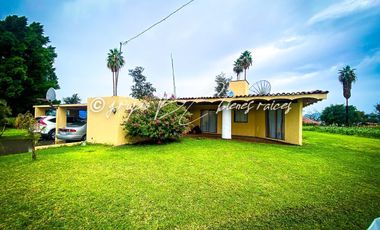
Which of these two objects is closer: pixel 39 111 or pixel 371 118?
pixel 39 111

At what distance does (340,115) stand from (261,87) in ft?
131

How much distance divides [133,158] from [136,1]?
8490 millimetres

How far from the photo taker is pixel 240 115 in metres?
13.8

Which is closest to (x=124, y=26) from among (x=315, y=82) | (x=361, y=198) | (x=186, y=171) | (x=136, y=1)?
(x=136, y=1)

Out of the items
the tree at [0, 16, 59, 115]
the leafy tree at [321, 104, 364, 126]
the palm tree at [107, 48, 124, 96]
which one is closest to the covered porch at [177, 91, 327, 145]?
the palm tree at [107, 48, 124, 96]

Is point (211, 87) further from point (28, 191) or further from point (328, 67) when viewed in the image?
point (28, 191)

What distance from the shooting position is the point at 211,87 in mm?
35938

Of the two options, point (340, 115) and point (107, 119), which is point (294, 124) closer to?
point (107, 119)

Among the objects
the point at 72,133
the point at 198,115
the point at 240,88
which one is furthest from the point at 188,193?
the point at 240,88

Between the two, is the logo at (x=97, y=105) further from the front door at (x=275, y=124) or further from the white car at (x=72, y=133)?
the front door at (x=275, y=124)

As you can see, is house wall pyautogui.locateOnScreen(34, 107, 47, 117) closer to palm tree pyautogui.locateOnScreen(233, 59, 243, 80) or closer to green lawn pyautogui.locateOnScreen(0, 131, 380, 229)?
green lawn pyautogui.locateOnScreen(0, 131, 380, 229)

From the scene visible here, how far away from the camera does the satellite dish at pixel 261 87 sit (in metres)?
13.0

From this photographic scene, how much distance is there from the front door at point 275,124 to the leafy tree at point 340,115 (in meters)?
38.6

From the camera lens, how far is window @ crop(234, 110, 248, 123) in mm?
13609
